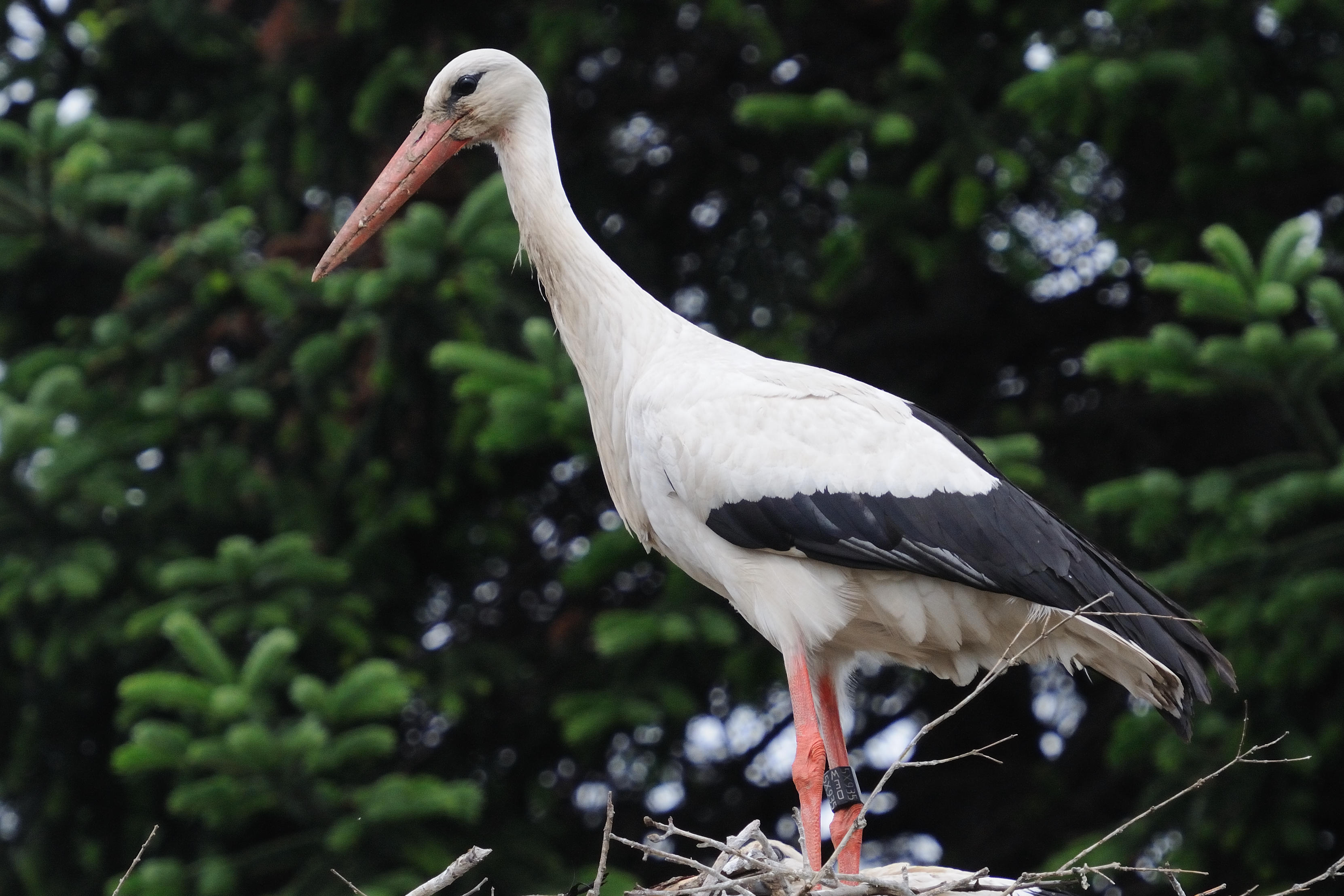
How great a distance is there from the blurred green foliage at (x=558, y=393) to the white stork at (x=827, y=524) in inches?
30.7

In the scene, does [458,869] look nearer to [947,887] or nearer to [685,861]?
[685,861]

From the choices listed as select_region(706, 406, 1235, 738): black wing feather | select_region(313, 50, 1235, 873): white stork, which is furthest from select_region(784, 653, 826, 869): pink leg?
select_region(706, 406, 1235, 738): black wing feather

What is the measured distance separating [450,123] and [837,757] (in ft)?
5.53

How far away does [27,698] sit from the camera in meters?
5.79

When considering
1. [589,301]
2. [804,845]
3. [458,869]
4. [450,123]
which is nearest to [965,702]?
[804,845]

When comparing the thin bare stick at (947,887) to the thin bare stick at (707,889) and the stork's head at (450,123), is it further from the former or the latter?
the stork's head at (450,123)

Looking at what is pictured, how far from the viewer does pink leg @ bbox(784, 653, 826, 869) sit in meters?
3.82

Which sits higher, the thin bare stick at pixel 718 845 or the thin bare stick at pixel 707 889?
the thin bare stick at pixel 718 845

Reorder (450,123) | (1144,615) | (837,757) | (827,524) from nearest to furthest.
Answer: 1. (1144,615)
2. (827,524)
3. (837,757)
4. (450,123)

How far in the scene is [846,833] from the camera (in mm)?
3934

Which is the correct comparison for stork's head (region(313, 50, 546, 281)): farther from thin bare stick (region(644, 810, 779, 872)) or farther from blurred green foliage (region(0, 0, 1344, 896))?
thin bare stick (region(644, 810, 779, 872))

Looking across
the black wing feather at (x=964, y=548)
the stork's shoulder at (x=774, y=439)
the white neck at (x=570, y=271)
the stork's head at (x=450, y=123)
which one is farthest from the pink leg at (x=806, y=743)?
the stork's head at (x=450, y=123)

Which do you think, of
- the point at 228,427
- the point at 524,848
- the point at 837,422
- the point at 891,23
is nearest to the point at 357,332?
the point at 228,427

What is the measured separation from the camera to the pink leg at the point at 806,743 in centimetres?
382
